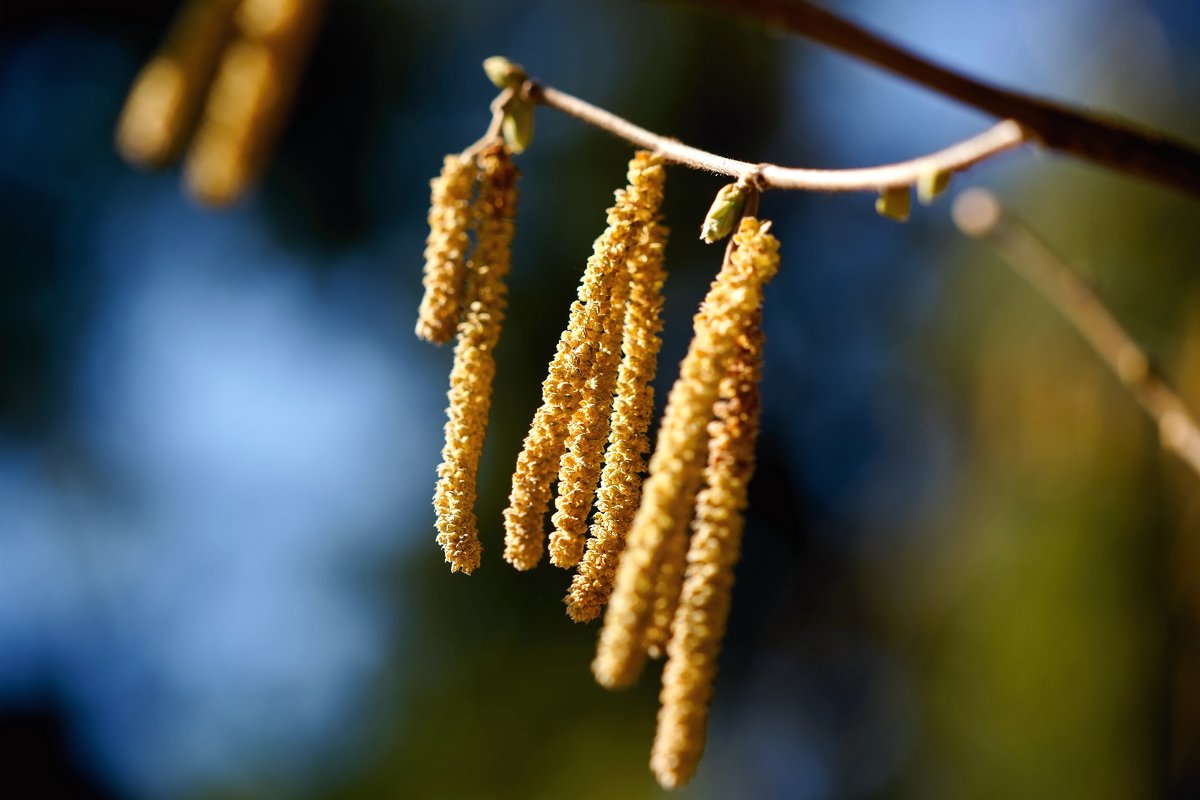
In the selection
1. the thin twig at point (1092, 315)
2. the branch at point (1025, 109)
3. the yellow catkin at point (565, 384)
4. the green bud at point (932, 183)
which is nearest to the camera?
the branch at point (1025, 109)

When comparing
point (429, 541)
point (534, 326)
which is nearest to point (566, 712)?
point (429, 541)

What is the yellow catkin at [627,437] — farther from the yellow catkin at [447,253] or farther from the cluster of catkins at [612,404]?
the yellow catkin at [447,253]

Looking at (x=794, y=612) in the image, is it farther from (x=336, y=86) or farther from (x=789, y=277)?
(x=336, y=86)

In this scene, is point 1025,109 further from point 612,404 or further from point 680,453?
point 612,404

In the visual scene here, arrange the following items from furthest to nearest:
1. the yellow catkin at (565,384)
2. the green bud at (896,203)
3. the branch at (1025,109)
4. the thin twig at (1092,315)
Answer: the thin twig at (1092,315), the yellow catkin at (565,384), the green bud at (896,203), the branch at (1025,109)

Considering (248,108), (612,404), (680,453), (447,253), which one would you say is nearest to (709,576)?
(680,453)

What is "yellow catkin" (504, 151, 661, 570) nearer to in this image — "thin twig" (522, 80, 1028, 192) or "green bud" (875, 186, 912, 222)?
"thin twig" (522, 80, 1028, 192)

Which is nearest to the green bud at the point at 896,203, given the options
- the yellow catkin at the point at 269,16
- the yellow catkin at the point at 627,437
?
the yellow catkin at the point at 627,437
